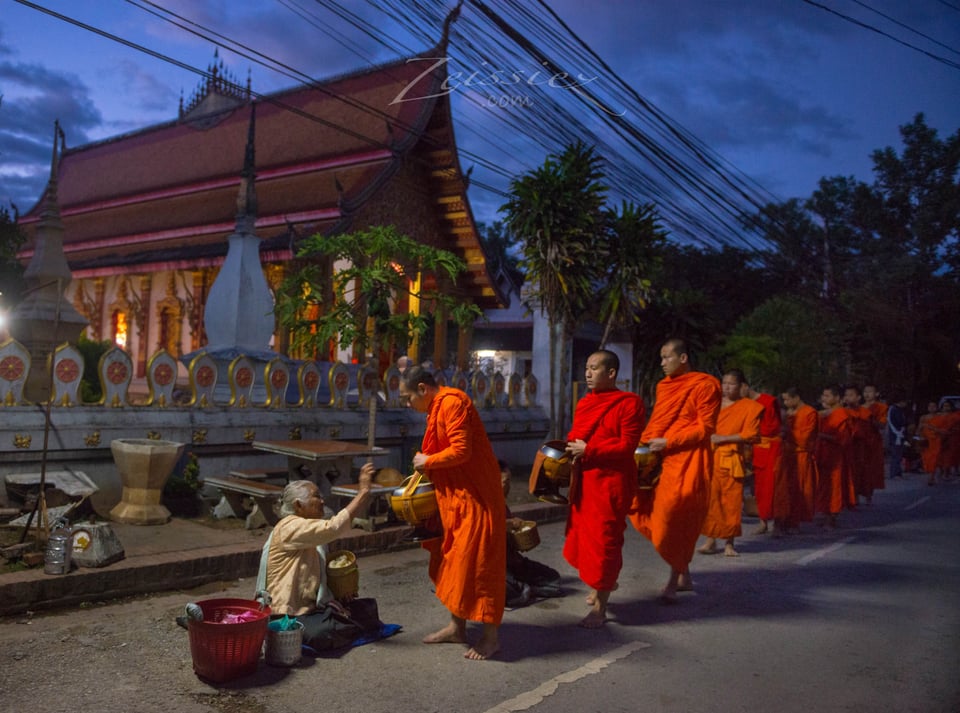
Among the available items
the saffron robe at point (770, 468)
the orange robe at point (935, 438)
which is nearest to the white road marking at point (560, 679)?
the saffron robe at point (770, 468)

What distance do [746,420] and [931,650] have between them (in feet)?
11.6

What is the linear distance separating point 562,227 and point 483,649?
7.78 metres

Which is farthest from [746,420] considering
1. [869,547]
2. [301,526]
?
[301,526]

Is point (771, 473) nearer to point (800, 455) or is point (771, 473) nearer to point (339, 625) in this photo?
point (800, 455)

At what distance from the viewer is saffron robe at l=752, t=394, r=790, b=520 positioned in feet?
28.8

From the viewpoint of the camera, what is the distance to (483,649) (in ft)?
13.7

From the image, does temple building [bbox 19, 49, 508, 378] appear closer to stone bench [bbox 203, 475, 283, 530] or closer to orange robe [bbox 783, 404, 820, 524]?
stone bench [bbox 203, 475, 283, 530]

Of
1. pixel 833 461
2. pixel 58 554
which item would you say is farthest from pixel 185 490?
pixel 833 461

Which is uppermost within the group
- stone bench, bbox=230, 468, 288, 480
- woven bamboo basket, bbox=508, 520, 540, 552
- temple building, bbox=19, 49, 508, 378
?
temple building, bbox=19, 49, 508, 378

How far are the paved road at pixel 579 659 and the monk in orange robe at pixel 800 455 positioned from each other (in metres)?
2.64

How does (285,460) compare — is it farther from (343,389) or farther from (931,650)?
(931,650)

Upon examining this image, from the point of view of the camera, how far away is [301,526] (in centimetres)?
414

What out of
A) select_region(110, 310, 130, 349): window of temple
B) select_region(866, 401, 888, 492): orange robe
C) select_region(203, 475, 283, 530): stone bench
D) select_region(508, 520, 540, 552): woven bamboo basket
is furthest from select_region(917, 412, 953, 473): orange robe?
select_region(110, 310, 130, 349): window of temple

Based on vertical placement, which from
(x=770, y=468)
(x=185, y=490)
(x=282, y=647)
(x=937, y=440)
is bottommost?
(x=282, y=647)
